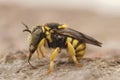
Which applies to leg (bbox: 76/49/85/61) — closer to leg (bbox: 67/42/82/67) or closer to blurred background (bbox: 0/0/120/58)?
leg (bbox: 67/42/82/67)

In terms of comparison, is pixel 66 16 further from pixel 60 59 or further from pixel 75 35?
pixel 75 35

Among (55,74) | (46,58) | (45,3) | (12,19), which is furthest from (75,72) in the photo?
(45,3)

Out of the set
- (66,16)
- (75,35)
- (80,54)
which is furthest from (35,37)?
(66,16)

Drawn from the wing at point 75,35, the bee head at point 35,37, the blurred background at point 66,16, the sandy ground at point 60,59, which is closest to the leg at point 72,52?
the sandy ground at point 60,59

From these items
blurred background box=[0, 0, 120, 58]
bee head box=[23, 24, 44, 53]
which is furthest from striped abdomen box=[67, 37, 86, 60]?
blurred background box=[0, 0, 120, 58]

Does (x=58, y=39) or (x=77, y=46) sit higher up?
(x=58, y=39)

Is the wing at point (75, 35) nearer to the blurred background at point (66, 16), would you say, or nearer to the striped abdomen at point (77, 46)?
the striped abdomen at point (77, 46)

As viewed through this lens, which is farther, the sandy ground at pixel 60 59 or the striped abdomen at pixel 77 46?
the striped abdomen at pixel 77 46

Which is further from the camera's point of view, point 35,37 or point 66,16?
point 66,16
